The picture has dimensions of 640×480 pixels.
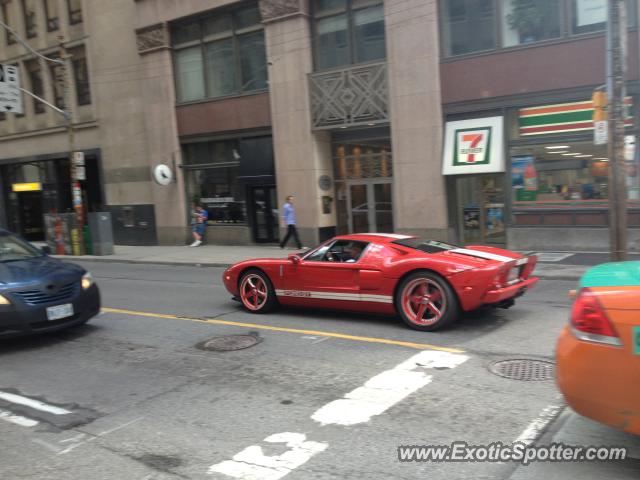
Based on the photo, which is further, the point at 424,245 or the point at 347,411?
the point at 424,245

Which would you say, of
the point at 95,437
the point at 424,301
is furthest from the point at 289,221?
the point at 95,437

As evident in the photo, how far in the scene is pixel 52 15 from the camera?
1008 inches

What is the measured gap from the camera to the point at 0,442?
14.6ft

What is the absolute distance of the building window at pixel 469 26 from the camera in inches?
600

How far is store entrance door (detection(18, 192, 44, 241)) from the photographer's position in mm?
29641

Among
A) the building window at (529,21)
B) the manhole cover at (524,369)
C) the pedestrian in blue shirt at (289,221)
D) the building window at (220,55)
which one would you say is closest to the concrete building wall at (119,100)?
the building window at (220,55)

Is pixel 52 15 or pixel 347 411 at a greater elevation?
pixel 52 15

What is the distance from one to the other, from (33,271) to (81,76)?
20051 millimetres

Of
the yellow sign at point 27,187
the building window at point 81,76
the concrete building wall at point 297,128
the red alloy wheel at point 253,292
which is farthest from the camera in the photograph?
the yellow sign at point 27,187

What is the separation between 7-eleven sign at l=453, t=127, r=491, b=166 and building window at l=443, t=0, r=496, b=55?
7.16 ft

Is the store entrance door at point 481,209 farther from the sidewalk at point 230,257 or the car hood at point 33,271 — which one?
the car hood at point 33,271

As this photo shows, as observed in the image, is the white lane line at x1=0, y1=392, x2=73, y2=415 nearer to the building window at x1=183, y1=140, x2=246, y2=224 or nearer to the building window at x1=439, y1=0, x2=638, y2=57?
the building window at x1=439, y1=0, x2=638, y2=57

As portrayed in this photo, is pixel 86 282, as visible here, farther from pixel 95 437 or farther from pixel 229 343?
pixel 95 437

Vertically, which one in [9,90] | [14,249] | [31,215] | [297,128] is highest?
[9,90]
